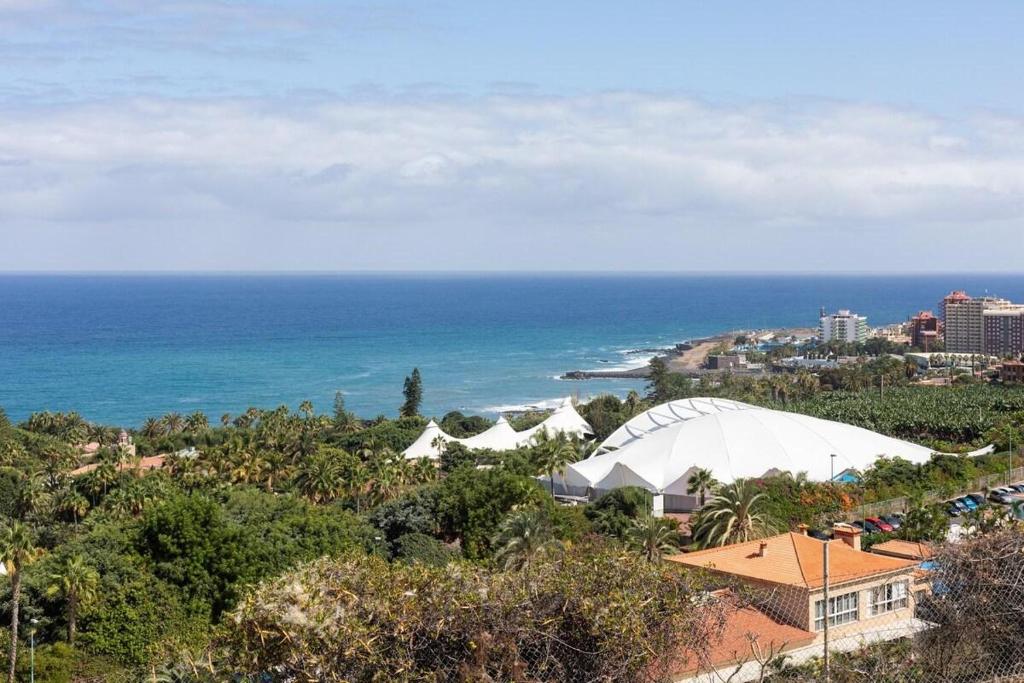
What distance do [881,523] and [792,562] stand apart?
55.8 ft

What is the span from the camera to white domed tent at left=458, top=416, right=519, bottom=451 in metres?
50.6

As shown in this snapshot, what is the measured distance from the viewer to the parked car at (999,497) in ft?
108

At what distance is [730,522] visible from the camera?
27.5 metres

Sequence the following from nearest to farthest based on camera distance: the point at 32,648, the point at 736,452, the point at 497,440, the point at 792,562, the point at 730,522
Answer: the point at 792,562 → the point at 32,648 → the point at 730,522 → the point at 736,452 → the point at 497,440

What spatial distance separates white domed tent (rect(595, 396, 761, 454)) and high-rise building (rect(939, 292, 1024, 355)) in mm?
79593

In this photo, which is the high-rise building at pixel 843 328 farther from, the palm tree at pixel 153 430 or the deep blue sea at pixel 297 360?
the palm tree at pixel 153 430

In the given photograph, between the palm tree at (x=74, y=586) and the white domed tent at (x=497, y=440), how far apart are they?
91.5 feet

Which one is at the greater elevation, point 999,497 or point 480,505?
point 480,505

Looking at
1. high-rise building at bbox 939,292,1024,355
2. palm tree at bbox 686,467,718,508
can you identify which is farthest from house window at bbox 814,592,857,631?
high-rise building at bbox 939,292,1024,355

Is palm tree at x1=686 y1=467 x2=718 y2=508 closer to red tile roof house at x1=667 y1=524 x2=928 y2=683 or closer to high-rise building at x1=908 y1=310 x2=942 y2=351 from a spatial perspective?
red tile roof house at x1=667 y1=524 x2=928 y2=683

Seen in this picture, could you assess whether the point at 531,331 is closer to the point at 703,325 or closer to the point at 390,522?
the point at 703,325

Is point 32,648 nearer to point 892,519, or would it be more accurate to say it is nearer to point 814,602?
point 814,602

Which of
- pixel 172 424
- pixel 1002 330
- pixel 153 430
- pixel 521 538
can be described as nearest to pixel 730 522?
pixel 521 538

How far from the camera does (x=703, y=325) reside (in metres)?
192
